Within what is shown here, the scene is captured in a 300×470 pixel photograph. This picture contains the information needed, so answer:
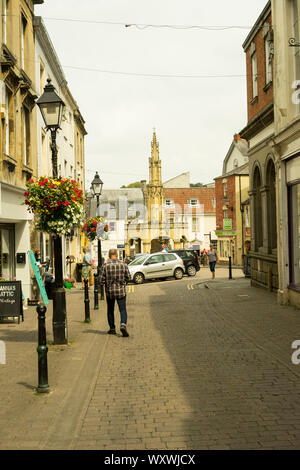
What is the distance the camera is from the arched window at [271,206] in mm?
17297

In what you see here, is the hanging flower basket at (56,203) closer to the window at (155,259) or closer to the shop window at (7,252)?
the shop window at (7,252)

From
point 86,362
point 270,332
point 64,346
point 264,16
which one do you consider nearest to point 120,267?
point 64,346

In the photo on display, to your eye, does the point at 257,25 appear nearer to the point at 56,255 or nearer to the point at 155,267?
the point at 56,255

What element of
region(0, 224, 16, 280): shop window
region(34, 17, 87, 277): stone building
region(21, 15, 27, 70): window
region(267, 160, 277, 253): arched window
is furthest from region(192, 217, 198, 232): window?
region(0, 224, 16, 280): shop window

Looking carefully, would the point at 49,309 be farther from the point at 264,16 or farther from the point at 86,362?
the point at 264,16

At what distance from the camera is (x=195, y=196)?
76.0 meters

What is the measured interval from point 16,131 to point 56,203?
22.7ft

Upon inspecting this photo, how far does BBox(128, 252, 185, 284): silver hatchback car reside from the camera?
2748 centimetres

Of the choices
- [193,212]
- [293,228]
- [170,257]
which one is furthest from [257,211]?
[193,212]

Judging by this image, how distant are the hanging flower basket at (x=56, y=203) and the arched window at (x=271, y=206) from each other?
9613 millimetres

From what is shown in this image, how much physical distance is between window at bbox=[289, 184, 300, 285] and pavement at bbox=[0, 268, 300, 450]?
254 centimetres

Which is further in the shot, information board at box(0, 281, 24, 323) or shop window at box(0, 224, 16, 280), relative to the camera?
shop window at box(0, 224, 16, 280)

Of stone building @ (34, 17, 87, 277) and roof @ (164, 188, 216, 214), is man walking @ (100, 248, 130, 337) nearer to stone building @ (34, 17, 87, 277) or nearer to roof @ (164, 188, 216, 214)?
stone building @ (34, 17, 87, 277)

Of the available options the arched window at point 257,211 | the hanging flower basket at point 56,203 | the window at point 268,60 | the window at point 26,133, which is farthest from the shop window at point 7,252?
the window at point 268,60
